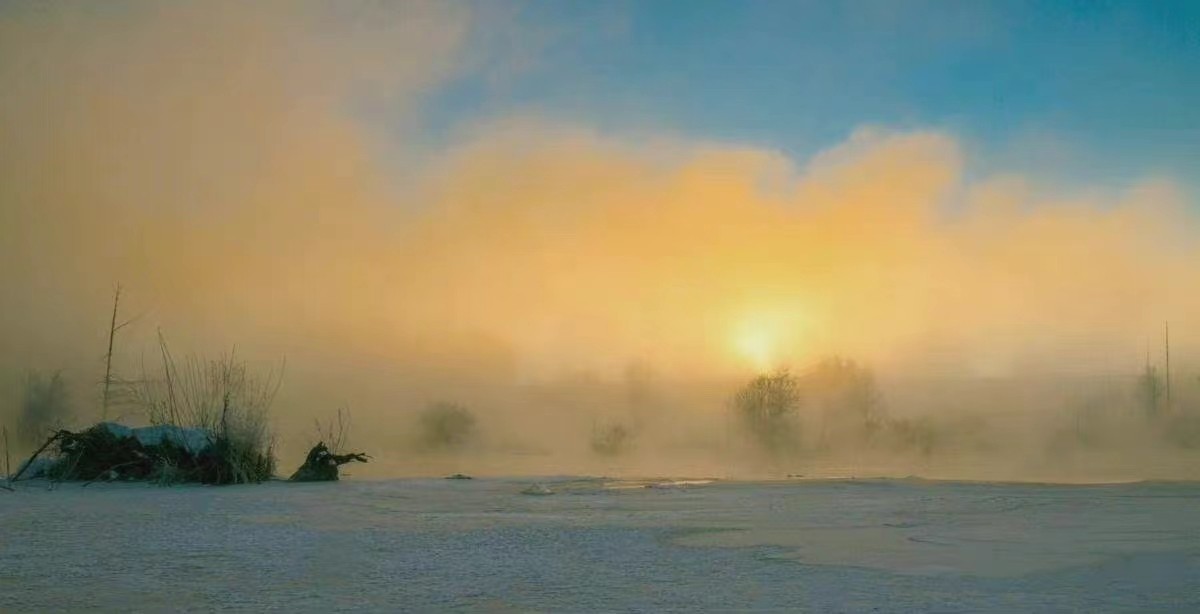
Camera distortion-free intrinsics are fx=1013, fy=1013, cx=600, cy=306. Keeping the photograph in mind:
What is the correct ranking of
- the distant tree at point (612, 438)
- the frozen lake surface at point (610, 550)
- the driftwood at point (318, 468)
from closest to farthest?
1. the frozen lake surface at point (610, 550)
2. the driftwood at point (318, 468)
3. the distant tree at point (612, 438)

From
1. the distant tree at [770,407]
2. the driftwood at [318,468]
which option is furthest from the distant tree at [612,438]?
the driftwood at [318,468]

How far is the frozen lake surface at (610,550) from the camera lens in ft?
19.8

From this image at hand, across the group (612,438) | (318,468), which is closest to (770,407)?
(612,438)

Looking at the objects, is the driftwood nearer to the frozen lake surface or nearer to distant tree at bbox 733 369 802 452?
the frozen lake surface

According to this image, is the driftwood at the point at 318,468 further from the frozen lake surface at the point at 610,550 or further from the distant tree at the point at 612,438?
the distant tree at the point at 612,438

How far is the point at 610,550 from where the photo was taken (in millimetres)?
7980

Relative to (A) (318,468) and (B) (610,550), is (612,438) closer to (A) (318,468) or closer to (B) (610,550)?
(A) (318,468)

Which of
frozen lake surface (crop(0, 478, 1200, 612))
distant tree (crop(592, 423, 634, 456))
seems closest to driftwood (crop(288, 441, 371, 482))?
frozen lake surface (crop(0, 478, 1200, 612))

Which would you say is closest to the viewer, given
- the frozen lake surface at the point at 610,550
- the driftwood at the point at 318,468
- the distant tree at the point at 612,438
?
the frozen lake surface at the point at 610,550

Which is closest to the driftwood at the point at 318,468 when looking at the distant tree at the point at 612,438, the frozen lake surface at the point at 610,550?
→ the frozen lake surface at the point at 610,550

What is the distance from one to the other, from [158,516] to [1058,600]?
27.5 ft

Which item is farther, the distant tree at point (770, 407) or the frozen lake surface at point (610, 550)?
the distant tree at point (770, 407)

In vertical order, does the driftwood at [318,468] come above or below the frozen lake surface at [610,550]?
above

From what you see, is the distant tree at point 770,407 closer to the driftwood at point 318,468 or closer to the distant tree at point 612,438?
the distant tree at point 612,438
